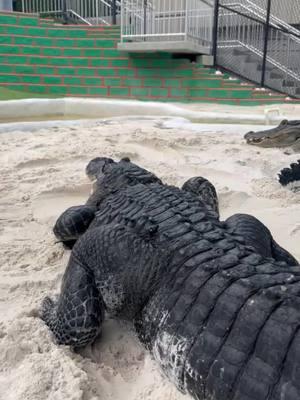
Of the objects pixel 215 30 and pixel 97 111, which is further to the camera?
pixel 215 30

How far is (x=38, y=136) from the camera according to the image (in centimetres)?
Answer: 588

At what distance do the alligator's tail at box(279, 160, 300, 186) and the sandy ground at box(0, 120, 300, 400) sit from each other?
0.10 meters

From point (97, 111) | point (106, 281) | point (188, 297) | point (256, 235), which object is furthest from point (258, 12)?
point (188, 297)

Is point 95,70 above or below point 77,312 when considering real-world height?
above

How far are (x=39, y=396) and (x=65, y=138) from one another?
4305 mm

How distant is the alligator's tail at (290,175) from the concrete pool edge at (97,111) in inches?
150

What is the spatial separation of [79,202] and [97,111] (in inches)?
199

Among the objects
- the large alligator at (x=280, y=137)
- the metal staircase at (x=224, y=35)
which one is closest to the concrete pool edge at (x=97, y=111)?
the large alligator at (x=280, y=137)

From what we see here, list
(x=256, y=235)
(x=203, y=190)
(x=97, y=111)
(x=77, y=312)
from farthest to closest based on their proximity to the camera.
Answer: (x=97, y=111) < (x=203, y=190) < (x=256, y=235) < (x=77, y=312)

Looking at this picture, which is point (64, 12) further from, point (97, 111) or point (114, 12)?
point (97, 111)

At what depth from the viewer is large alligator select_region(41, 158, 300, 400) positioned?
4.51 ft

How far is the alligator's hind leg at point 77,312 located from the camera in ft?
6.55

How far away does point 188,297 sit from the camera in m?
1.67

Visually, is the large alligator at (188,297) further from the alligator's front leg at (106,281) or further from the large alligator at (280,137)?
the large alligator at (280,137)
